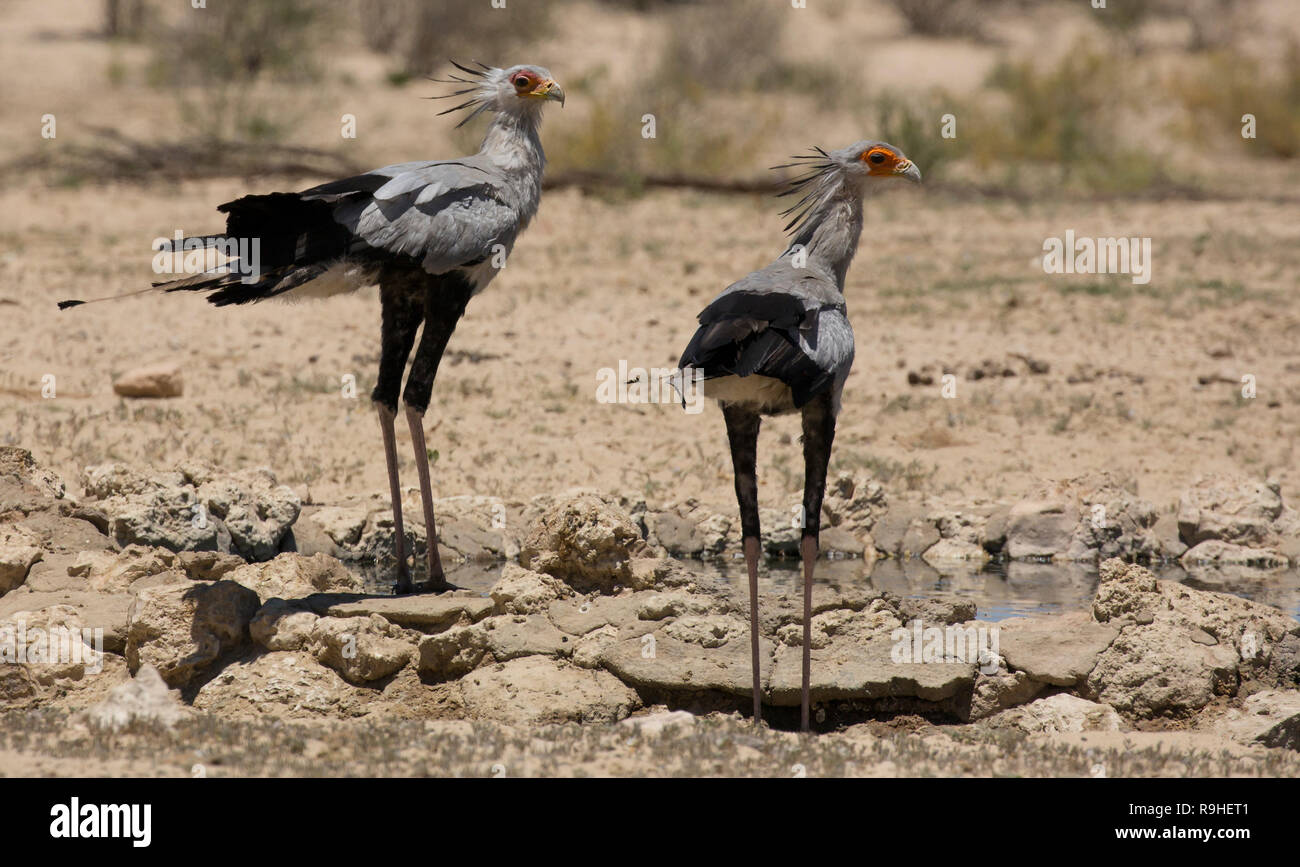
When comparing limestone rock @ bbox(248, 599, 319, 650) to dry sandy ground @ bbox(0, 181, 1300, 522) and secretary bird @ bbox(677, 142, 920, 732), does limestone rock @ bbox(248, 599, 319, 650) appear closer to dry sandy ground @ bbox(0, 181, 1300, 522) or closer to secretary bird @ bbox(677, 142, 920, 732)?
secretary bird @ bbox(677, 142, 920, 732)

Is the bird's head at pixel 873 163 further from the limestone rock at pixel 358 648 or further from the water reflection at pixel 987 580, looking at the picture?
the limestone rock at pixel 358 648

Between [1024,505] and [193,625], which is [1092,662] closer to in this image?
[1024,505]

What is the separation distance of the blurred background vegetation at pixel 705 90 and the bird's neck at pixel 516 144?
978cm

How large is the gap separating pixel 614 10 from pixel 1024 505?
22515 millimetres

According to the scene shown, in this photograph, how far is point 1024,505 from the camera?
910 cm

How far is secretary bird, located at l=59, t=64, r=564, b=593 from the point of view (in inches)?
241

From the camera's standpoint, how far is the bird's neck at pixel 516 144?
6.88 m

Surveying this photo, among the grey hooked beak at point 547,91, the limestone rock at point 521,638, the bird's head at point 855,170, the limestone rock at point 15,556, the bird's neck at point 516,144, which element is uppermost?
the grey hooked beak at point 547,91

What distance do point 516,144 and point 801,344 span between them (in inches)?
78.9

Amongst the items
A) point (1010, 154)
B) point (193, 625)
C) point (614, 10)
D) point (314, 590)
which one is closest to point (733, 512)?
point (314, 590)

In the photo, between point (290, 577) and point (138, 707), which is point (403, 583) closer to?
point (290, 577)

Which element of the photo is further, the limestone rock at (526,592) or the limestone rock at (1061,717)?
the limestone rock at (526,592)

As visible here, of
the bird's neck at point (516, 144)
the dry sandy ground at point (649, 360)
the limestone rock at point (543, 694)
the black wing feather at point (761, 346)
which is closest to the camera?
the black wing feather at point (761, 346)

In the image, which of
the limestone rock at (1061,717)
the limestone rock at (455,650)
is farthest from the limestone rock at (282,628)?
the limestone rock at (1061,717)
